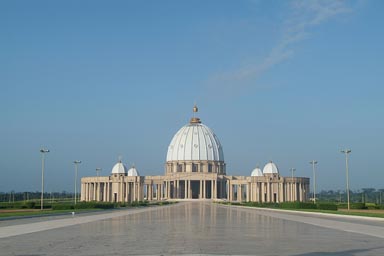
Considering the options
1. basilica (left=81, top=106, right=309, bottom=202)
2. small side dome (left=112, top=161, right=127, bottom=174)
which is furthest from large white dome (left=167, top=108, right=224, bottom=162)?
small side dome (left=112, top=161, right=127, bottom=174)

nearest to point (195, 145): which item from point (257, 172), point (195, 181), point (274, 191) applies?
point (195, 181)

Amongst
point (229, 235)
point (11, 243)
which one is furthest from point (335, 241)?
point (11, 243)

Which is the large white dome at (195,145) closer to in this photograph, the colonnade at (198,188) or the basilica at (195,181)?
the basilica at (195,181)

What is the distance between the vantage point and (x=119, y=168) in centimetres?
11888

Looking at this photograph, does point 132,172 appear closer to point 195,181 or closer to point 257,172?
point 195,181

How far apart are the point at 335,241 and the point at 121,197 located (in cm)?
9882

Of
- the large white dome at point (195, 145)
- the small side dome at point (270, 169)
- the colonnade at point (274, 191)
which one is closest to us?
the colonnade at point (274, 191)

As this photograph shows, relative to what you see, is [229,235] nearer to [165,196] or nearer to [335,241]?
[335,241]

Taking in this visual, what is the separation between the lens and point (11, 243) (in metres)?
14.5

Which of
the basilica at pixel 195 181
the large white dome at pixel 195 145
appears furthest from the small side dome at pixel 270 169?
the large white dome at pixel 195 145

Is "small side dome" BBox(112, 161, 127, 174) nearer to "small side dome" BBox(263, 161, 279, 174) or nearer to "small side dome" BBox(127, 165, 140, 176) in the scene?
"small side dome" BBox(127, 165, 140, 176)

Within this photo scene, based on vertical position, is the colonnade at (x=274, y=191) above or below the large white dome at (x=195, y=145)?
below

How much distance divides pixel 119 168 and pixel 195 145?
67.0 feet

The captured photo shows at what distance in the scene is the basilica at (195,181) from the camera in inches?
4259
